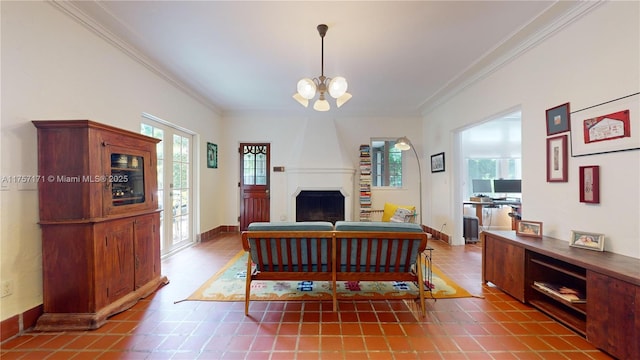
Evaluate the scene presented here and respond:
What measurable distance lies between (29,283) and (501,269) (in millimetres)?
3998

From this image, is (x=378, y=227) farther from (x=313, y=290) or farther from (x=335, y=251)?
(x=313, y=290)

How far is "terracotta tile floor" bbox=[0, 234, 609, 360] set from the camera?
1681 mm

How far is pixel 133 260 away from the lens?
7.78 ft

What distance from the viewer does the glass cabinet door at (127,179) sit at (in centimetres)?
223

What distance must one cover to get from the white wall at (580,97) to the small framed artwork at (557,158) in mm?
53

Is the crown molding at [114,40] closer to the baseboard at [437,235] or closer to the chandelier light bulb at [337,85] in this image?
the chandelier light bulb at [337,85]

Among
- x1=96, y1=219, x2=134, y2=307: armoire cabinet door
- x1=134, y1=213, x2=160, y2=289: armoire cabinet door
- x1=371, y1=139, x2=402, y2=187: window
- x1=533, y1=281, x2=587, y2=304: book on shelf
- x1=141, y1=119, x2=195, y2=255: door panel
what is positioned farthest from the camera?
x1=371, y1=139, x2=402, y2=187: window

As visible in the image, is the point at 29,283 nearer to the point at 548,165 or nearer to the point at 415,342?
the point at 415,342

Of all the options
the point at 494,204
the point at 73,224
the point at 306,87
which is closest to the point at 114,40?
the point at 73,224

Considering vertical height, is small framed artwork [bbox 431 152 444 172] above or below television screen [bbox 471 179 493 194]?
above

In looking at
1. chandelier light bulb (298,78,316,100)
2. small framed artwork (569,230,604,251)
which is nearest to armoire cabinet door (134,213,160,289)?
chandelier light bulb (298,78,316,100)

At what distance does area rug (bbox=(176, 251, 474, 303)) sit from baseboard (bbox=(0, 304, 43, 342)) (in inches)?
40.1

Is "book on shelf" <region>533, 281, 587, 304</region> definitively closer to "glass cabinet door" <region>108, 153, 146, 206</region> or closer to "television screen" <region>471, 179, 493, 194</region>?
"glass cabinet door" <region>108, 153, 146, 206</region>

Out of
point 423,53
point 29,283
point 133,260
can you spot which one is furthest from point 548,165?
point 29,283
